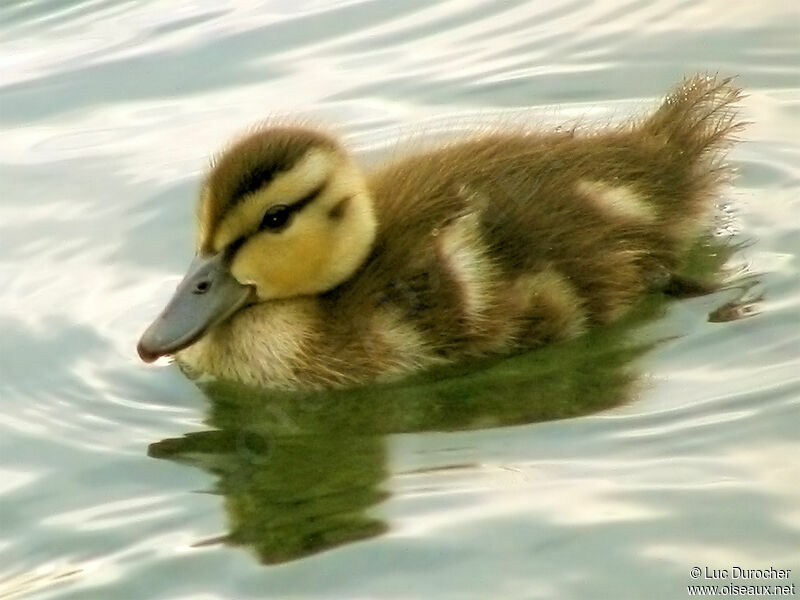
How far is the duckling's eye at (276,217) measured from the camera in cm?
370

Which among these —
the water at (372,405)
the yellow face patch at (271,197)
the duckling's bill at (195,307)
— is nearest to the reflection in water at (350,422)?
the water at (372,405)

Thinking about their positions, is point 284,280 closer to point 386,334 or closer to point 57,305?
point 386,334

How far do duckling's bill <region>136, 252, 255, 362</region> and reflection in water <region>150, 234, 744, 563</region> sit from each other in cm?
16

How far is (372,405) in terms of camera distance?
12.1 ft

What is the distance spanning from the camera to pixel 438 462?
3381mm

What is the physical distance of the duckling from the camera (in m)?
3.69

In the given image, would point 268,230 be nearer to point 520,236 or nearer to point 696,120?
point 520,236

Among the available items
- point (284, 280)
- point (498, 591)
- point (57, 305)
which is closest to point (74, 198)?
point (57, 305)

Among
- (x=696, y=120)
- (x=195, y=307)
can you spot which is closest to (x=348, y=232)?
(x=195, y=307)

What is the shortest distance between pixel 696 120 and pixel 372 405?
3.32 feet

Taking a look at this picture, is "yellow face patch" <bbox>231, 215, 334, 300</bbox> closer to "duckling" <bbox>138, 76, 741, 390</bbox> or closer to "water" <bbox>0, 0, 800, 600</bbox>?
"duckling" <bbox>138, 76, 741, 390</bbox>

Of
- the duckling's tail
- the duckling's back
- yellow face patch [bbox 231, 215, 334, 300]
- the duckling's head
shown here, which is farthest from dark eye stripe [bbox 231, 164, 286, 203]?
the duckling's tail

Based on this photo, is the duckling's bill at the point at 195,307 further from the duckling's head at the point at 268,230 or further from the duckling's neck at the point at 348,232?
the duckling's neck at the point at 348,232

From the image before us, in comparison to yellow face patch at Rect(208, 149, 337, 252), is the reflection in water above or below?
below
